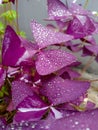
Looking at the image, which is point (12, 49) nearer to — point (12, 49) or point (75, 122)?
point (12, 49)

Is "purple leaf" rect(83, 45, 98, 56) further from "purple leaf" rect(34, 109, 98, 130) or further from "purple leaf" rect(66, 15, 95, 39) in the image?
"purple leaf" rect(34, 109, 98, 130)

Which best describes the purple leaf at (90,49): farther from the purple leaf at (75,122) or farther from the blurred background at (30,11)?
the blurred background at (30,11)

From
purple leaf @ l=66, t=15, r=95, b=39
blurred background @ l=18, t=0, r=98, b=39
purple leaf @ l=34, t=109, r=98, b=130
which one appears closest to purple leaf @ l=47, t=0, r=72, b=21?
purple leaf @ l=66, t=15, r=95, b=39

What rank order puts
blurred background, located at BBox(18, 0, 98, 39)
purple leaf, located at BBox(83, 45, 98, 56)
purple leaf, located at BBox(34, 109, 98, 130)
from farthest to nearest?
blurred background, located at BBox(18, 0, 98, 39)
purple leaf, located at BBox(83, 45, 98, 56)
purple leaf, located at BBox(34, 109, 98, 130)

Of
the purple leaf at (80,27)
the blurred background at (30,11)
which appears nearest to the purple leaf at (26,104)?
the purple leaf at (80,27)

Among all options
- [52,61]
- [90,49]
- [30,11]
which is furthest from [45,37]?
[30,11]

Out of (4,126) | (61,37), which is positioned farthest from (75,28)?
(4,126)
